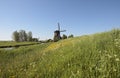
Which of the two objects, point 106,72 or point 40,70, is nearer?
point 106,72

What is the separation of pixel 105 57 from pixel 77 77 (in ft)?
5.38

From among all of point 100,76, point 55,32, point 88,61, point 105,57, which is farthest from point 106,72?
point 55,32

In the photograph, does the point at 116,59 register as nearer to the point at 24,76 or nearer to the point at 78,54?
the point at 78,54

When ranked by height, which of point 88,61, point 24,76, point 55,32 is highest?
point 55,32

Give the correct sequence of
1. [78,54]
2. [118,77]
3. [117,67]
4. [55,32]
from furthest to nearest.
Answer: [55,32]
[78,54]
[117,67]
[118,77]

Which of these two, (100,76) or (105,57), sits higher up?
(105,57)

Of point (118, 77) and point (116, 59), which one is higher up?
point (116, 59)

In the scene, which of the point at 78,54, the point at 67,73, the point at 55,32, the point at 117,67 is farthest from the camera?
the point at 55,32

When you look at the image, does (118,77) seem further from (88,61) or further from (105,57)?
(88,61)

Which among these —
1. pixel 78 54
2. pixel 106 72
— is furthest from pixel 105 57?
pixel 78 54

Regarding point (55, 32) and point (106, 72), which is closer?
point (106, 72)

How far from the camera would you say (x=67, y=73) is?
281 inches

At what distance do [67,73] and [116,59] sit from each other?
5.60 feet

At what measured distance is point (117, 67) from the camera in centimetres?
649
